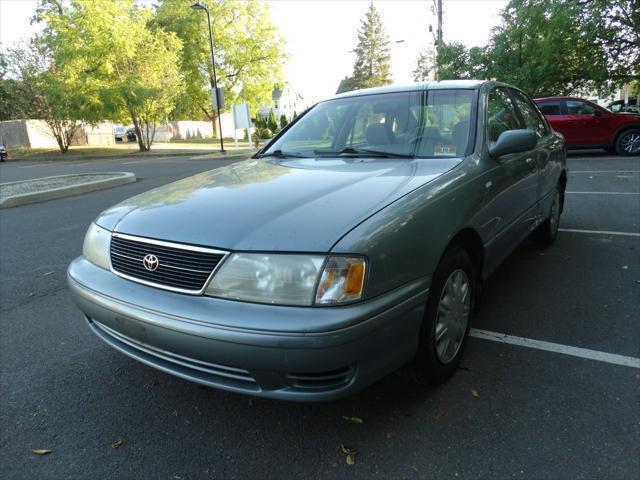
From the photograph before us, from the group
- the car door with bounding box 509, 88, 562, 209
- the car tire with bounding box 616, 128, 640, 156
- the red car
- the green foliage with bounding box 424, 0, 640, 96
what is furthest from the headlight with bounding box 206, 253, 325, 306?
the green foliage with bounding box 424, 0, 640, 96

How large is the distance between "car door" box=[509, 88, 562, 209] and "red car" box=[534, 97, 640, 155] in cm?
946

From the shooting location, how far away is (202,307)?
6.15 feet

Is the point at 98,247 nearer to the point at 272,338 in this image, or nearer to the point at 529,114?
the point at 272,338

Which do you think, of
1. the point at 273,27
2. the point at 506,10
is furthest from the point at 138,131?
the point at 506,10

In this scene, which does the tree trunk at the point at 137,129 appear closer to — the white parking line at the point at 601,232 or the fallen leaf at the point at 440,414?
the white parking line at the point at 601,232

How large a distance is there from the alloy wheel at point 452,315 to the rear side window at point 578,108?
1261 cm

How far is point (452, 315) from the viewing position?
2.44m

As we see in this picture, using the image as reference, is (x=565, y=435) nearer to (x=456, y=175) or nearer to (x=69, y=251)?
(x=456, y=175)

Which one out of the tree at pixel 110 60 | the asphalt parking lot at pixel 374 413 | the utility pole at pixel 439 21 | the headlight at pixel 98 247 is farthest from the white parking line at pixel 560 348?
the tree at pixel 110 60

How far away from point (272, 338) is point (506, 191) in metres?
2.08

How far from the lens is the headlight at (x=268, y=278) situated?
70.9 inches

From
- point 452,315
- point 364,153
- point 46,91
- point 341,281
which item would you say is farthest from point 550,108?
point 46,91

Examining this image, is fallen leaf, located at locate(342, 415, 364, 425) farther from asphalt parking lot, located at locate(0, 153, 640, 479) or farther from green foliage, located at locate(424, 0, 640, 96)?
green foliage, located at locate(424, 0, 640, 96)

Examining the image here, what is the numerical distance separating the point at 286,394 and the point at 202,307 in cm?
48
